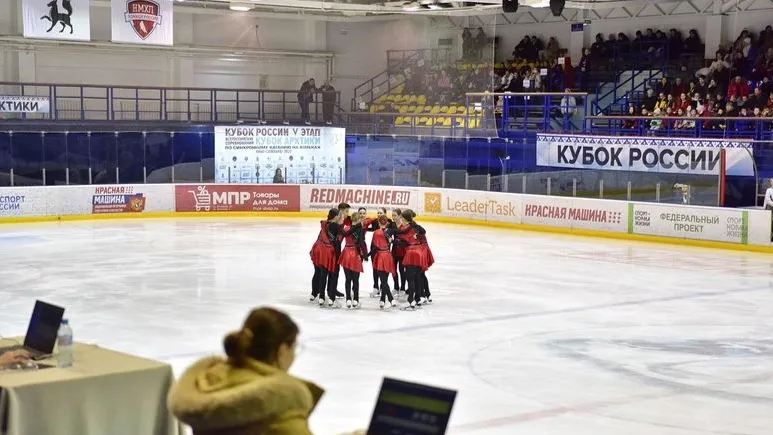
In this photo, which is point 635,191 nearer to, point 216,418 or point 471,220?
point 471,220

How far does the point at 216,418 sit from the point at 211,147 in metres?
25.4

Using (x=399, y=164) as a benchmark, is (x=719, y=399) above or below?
below

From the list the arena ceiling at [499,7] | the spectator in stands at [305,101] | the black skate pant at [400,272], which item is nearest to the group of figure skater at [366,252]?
the black skate pant at [400,272]

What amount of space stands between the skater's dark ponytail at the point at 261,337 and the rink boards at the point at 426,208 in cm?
1956

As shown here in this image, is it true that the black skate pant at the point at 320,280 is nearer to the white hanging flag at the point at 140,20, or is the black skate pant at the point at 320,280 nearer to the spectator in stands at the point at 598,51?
the white hanging flag at the point at 140,20

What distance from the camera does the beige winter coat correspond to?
368cm

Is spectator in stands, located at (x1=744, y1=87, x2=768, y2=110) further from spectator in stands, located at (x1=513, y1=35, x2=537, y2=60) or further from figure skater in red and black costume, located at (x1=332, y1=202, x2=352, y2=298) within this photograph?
figure skater in red and black costume, located at (x1=332, y1=202, x2=352, y2=298)

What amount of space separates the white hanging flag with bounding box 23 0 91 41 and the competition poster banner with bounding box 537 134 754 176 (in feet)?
34.2

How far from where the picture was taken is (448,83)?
1151 inches

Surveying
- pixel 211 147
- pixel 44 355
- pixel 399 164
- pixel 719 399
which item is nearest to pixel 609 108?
pixel 399 164

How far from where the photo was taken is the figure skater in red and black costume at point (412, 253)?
46.6 ft

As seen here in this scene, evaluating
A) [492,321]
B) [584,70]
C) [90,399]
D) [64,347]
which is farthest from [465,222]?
[90,399]

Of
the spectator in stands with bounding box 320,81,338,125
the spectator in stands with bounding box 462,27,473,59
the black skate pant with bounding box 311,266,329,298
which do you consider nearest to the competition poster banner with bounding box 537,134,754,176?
the spectator in stands with bounding box 462,27,473,59

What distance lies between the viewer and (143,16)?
914 inches
